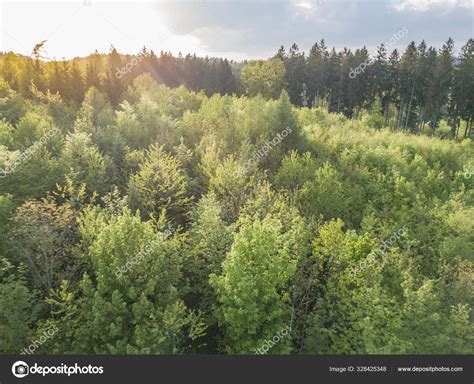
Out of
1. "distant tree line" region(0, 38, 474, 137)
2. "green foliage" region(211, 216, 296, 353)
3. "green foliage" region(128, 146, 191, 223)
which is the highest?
"distant tree line" region(0, 38, 474, 137)

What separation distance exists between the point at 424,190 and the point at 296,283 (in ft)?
76.7

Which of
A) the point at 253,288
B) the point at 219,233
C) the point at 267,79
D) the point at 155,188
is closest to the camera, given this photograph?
→ the point at 253,288

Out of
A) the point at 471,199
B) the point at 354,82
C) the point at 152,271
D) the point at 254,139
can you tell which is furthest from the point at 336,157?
the point at 354,82

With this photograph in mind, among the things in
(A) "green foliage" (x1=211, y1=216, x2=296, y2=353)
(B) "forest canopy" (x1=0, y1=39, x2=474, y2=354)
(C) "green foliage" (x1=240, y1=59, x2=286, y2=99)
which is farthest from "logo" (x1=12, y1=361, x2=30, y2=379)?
(C) "green foliage" (x1=240, y1=59, x2=286, y2=99)

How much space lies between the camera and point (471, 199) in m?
37.0

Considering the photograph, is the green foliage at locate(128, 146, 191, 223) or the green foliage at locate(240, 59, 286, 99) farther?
the green foliage at locate(240, 59, 286, 99)

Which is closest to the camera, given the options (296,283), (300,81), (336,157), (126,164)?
(296,283)

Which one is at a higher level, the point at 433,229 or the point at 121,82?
the point at 121,82

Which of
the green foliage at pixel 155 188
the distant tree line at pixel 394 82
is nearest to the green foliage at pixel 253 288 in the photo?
the green foliage at pixel 155 188

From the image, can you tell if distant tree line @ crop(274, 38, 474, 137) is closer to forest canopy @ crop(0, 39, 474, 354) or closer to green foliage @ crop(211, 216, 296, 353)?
forest canopy @ crop(0, 39, 474, 354)

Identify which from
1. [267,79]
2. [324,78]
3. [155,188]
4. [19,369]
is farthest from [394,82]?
[19,369]

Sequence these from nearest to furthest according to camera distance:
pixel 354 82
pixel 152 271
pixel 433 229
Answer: pixel 152 271 < pixel 433 229 < pixel 354 82

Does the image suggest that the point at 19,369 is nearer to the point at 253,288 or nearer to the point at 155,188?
the point at 253,288

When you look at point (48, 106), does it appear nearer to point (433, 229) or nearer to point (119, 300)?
point (119, 300)
